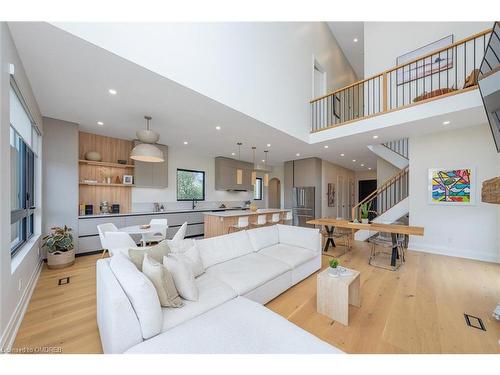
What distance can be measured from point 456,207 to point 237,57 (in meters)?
5.47

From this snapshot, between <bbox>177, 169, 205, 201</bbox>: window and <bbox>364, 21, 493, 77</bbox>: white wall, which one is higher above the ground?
<bbox>364, 21, 493, 77</bbox>: white wall

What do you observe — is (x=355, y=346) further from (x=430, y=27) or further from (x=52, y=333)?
(x=430, y=27)

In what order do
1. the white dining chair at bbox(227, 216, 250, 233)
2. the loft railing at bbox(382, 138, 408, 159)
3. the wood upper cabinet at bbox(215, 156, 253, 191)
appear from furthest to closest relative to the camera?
1. the wood upper cabinet at bbox(215, 156, 253, 191)
2. the loft railing at bbox(382, 138, 408, 159)
3. the white dining chair at bbox(227, 216, 250, 233)

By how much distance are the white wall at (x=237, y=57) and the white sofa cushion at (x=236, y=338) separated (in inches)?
106

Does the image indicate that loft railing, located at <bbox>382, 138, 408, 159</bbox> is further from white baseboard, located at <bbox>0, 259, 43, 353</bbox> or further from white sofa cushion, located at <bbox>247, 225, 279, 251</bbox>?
white baseboard, located at <bbox>0, 259, 43, 353</bbox>

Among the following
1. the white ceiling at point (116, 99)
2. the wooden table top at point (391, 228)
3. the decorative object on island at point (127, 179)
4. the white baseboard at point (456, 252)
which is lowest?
the white baseboard at point (456, 252)

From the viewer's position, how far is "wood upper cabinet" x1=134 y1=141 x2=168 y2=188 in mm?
5223

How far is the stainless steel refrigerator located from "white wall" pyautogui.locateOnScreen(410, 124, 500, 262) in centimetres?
309

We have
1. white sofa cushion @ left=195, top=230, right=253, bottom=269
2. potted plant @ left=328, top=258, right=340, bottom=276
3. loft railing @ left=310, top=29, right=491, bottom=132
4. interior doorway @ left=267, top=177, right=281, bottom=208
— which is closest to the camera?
potted plant @ left=328, top=258, right=340, bottom=276

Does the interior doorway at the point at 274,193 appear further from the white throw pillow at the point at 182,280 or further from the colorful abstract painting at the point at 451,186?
the white throw pillow at the point at 182,280

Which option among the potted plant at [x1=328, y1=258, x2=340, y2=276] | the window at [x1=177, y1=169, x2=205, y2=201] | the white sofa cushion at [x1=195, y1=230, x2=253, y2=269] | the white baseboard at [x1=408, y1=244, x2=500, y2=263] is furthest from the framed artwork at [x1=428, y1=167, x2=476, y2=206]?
the window at [x1=177, y1=169, x2=205, y2=201]

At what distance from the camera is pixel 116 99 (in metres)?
3.08

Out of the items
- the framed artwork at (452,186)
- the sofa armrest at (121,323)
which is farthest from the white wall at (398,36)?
the sofa armrest at (121,323)

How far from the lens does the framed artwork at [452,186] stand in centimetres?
414
